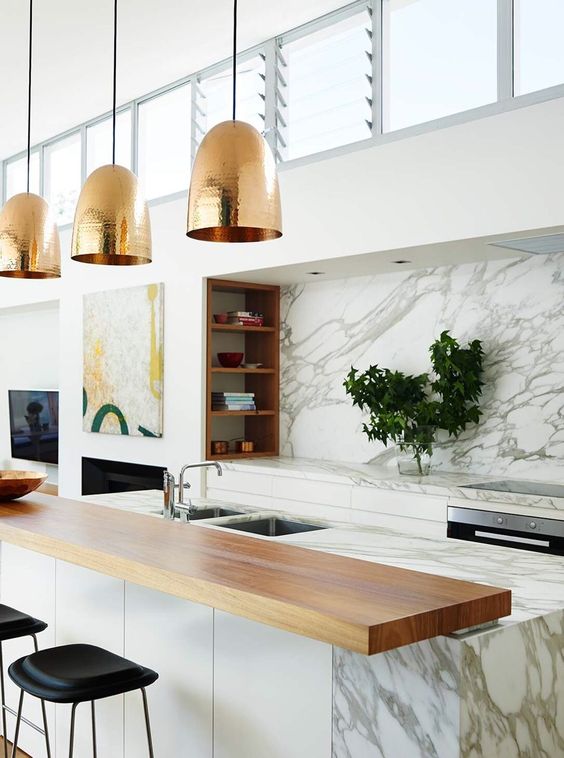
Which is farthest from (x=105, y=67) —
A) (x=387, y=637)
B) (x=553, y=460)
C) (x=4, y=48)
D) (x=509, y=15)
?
(x=387, y=637)

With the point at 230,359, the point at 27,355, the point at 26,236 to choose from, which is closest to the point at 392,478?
the point at 230,359

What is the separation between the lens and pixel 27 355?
8.05 metres

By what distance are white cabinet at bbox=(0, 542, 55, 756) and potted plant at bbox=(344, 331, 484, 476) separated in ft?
6.51

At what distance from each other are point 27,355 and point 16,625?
18.4 ft

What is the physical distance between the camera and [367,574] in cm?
203

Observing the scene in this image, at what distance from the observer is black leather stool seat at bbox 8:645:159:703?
2.12 meters

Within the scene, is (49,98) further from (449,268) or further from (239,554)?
(239,554)

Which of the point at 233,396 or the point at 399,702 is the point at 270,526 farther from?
the point at 233,396

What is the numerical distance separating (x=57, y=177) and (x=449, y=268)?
12.9 ft

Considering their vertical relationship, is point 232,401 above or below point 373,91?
below

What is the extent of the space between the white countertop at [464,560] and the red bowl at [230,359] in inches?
99.5

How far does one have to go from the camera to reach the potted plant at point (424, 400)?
14.3ft

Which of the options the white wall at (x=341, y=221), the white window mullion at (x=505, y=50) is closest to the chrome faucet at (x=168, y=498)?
the white wall at (x=341, y=221)

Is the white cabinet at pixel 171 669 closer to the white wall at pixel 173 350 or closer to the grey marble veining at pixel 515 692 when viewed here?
the grey marble veining at pixel 515 692
